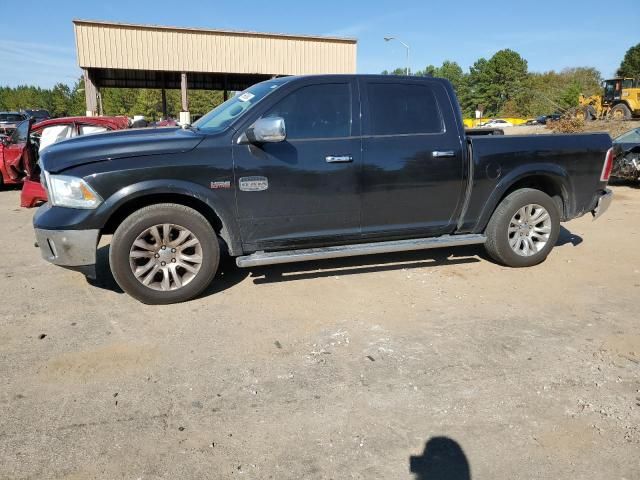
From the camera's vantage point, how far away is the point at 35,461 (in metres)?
2.39

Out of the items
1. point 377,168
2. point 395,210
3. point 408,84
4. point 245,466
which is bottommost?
point 245,466

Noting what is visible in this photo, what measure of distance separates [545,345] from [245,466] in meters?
2.36

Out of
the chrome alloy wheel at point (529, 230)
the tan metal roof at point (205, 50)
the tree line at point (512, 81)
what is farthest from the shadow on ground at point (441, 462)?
the tree line at point (512, 81)

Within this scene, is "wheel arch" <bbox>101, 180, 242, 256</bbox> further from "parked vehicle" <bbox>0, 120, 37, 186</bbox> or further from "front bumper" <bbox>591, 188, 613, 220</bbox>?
"parked vehicle" <bbox>0, 120, 37, 186</bbox>

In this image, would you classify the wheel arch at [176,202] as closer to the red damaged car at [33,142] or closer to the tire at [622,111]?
the red damaged car at [33,142]

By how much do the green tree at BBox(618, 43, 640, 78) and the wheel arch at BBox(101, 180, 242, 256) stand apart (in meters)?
111

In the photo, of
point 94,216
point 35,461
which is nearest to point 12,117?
point 94,216

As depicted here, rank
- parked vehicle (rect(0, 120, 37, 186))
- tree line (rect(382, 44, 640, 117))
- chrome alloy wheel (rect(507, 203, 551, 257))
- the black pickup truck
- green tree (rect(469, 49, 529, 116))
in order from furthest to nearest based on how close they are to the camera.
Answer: green tree (rect(469, 49, 529, 116))
tree line (rect(382, 44, 640, 117))
parked vehicle (rect(0, 120, 37, 186))
chrome alloy wheel (rect(507, 203, 551, 257))
the black pickup truck

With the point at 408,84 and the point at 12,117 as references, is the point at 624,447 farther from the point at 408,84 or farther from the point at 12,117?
the point at 12,117

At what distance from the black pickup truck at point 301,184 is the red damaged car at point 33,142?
373cm

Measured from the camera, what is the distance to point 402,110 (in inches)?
188

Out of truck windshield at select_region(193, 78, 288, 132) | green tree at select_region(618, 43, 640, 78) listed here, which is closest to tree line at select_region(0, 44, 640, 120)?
green tree at select_region(618, 43, 640, 78)

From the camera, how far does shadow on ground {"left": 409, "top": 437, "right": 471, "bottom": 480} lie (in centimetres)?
231

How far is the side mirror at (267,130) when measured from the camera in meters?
4.00
